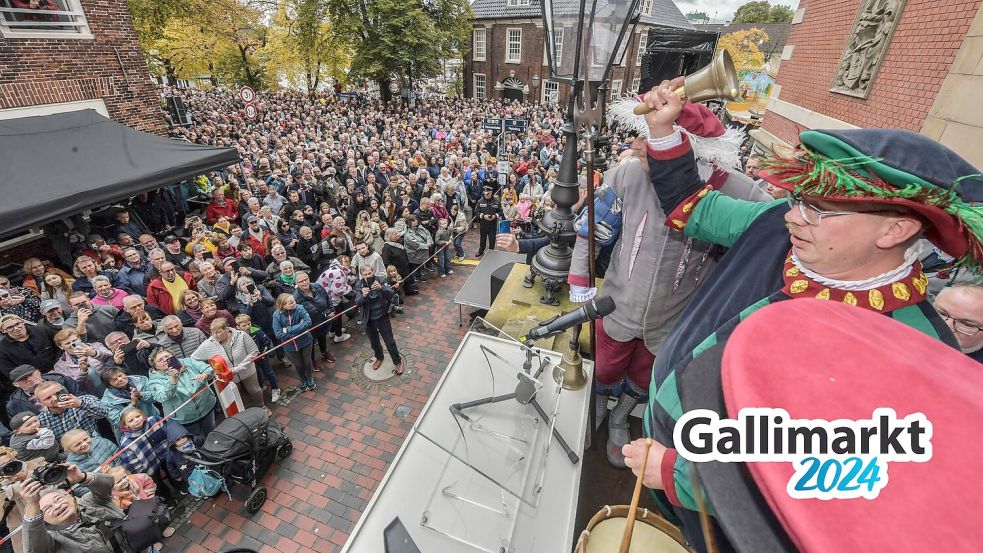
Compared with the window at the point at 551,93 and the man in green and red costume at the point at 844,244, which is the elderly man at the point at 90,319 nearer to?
the man in green and red costume at the point at 844,244

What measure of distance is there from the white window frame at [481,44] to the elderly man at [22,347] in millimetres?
36515

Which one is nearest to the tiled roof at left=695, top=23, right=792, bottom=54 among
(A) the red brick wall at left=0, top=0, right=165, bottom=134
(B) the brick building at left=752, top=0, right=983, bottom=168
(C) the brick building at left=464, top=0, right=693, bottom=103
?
(C) the brick building at left=464, top=0, right=693, bottom=103

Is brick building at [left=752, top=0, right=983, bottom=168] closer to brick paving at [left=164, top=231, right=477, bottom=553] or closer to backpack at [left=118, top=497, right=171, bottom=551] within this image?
brick paving at [left=164, top=231, right=477, bottom=553]

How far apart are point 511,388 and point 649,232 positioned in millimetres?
1465

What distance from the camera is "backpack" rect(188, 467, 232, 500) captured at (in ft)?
14.3

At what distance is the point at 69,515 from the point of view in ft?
10.4

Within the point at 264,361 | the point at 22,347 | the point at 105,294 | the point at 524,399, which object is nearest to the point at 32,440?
the point at 22,347

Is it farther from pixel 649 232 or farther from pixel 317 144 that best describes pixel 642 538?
pixel 317 144

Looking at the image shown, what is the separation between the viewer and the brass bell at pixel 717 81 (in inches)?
64.5

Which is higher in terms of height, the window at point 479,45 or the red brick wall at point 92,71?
the window at point 479,45

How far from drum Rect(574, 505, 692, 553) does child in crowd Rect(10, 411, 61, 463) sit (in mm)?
4706

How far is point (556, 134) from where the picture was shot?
2034 cm

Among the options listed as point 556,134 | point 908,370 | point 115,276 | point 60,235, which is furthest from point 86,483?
point 556,134

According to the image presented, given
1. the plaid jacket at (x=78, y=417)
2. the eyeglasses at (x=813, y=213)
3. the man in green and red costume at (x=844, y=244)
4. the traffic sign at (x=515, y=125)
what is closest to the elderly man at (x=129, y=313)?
the plaid jacket at (x=78, y=417)
